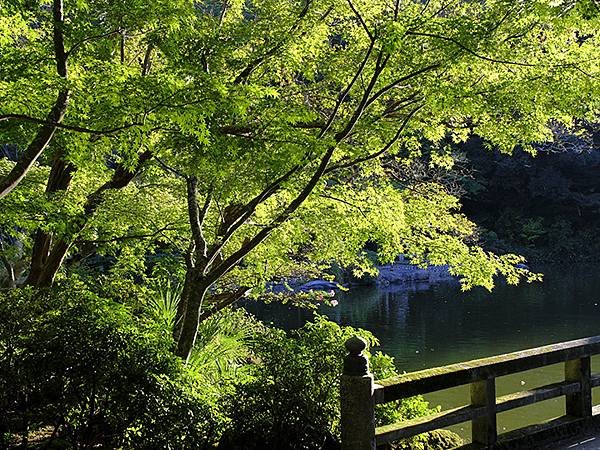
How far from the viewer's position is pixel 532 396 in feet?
15.1

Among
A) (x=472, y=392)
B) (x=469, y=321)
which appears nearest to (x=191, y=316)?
(x=472, y=392)

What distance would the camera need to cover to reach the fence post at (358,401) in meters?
3.85

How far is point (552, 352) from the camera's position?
4664mm

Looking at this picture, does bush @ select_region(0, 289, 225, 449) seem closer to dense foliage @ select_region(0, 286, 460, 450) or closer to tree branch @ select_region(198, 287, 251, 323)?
dense foliage @ select_region(0, 286, 460, 450)

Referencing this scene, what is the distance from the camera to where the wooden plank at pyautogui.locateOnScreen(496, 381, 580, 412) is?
177 inches

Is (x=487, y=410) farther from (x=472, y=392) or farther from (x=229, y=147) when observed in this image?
(x=229, y=147)

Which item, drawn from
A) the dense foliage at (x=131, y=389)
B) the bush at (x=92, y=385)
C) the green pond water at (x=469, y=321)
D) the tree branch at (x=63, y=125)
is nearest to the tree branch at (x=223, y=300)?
the green pond water at (x=469, y=321)

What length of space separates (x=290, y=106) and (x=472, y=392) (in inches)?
111

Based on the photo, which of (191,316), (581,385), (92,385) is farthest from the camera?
(191,316)

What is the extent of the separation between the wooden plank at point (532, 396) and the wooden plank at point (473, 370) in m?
0.20

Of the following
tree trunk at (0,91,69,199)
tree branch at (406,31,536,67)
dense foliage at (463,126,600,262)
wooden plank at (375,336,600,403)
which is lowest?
wooden plank at (375,336,600,403)

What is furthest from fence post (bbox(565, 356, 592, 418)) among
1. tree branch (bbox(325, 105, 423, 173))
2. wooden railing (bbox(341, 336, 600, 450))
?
tree branch (bbox(325, 105, 423, 173))

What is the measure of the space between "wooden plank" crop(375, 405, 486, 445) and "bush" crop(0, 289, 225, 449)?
1.18 metres

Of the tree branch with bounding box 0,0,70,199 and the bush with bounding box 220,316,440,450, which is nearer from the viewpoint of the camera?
the bush with bounding box 220,316,440,450
